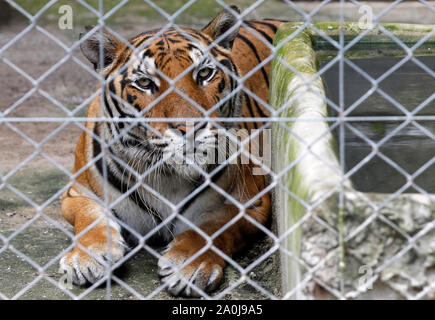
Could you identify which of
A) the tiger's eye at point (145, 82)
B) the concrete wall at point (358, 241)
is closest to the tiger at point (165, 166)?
the tiger's eye at point (145, 82)

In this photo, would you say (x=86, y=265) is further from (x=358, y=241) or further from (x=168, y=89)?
(x=358, y=241)

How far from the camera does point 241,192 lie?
115 inches

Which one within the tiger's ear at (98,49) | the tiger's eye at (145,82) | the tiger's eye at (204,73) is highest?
the tiger's ear at (98,49)

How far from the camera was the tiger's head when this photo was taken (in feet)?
7.72

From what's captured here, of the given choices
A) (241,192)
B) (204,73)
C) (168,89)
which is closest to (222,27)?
(204,73)

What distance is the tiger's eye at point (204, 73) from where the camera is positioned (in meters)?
2.56

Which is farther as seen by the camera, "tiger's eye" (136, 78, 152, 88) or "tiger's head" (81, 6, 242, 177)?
"tiger's eye" (136, 78, 152, 88)

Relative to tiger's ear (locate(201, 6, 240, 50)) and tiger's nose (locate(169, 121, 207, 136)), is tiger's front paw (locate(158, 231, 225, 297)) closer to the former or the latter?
tiger's nose (locate(169, 121, 207, 136))

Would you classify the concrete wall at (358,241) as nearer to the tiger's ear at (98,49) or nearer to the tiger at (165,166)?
the tiger at (165,166)

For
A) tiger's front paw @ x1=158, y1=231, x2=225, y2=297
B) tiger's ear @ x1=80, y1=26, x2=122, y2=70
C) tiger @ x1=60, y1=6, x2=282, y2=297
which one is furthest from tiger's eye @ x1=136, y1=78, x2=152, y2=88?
tiger's front paw @ x1=158, y1=231, x2=225, y2=297

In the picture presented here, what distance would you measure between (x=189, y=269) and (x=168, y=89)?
2.32 feet
